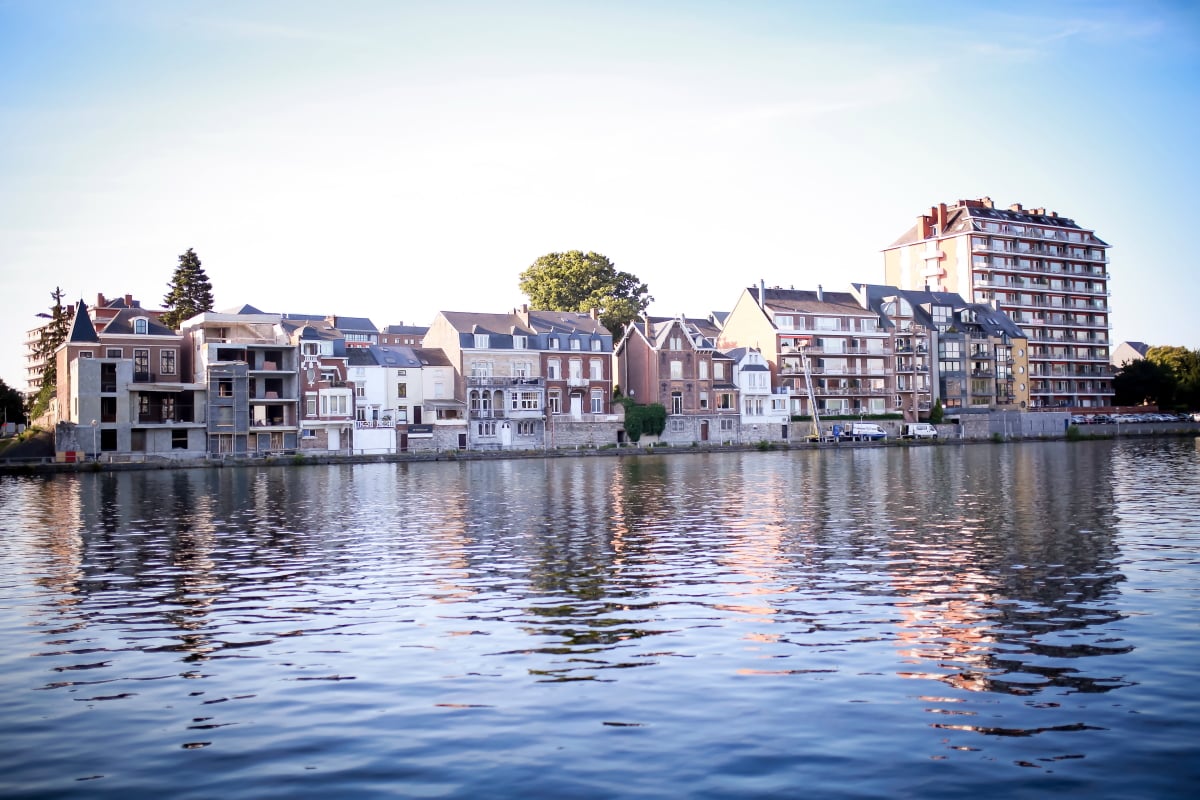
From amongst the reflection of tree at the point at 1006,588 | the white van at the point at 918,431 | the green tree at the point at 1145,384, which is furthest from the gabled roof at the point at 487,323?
the green tree at the point at 1145,384

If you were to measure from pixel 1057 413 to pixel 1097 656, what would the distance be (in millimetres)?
127157

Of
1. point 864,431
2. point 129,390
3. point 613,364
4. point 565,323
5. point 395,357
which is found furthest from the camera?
point 864,431

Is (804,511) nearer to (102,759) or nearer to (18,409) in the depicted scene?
(102,759)

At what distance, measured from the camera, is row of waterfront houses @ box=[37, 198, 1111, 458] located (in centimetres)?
8819

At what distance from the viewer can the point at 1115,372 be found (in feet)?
511

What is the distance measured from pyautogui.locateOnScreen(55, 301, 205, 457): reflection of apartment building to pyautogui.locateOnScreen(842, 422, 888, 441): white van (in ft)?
219

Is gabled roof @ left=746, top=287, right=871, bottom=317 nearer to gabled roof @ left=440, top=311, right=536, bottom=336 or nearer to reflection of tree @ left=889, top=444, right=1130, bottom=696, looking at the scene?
gabled roof @ left=440, top=311, right=536, bottom=336

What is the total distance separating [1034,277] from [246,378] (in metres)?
112

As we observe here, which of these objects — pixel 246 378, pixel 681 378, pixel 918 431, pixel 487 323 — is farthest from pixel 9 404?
pixel 918 431

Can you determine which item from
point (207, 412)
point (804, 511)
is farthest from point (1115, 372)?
point (804, 511)

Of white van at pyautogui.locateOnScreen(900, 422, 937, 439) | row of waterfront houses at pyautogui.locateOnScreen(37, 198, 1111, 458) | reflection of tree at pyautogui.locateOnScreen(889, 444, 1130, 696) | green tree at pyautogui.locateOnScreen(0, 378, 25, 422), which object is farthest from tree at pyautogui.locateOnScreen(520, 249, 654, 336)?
reflection of tree at pyautogui.locateOnScreen(889, 444, 1130, 696)

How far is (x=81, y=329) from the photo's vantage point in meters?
88.1

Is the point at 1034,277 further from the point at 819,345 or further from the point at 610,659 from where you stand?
the point at 610,659

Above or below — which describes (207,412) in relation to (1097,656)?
above
